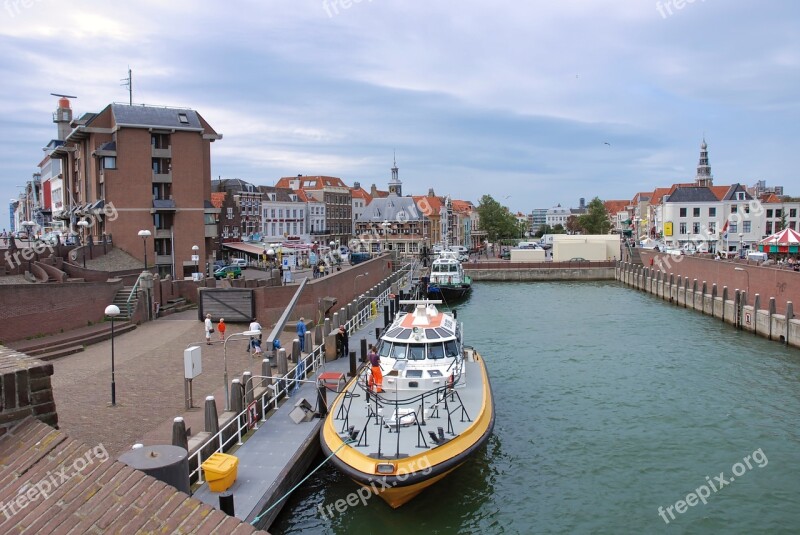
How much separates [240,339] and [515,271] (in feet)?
166

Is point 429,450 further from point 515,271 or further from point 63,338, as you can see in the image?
point 515,271

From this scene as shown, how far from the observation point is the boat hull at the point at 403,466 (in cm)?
1421

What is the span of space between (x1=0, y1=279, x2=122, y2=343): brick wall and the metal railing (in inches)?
459

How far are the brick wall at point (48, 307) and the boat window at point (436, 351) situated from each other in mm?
16870

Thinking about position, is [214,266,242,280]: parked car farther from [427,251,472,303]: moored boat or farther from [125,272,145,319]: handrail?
[427,251,472,303]: moored boat

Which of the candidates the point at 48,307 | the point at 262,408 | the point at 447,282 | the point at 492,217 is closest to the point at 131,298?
the point at 48,307

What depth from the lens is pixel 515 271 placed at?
75.5 metres

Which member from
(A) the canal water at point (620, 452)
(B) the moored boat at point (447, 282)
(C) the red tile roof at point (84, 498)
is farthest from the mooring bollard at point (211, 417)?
(B) the moored boat at point (447, 282)

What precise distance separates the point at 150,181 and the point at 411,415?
1387 inches

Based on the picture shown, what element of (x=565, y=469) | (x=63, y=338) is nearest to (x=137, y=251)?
(x=63, y=338)

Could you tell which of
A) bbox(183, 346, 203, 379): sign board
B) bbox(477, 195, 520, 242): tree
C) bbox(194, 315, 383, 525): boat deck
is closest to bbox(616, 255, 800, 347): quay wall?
bbox(194, 315, 383, 525): boat deck

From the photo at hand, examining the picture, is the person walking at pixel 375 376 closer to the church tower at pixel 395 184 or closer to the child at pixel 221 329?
the child at pixel 221 329

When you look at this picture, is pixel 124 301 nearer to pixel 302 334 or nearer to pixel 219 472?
pixel 302 334

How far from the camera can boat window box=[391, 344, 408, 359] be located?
2078cm
